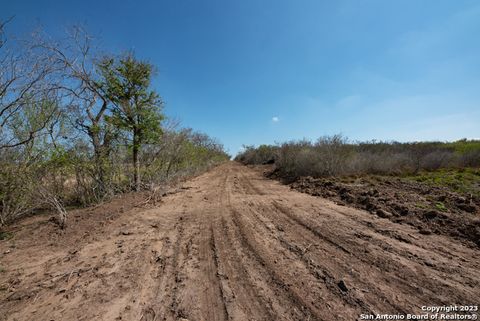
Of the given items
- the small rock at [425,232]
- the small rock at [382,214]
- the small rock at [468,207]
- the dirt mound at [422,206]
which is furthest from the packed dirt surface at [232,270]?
the small rock at [468,207]

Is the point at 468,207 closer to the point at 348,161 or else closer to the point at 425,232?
the point at 425,232

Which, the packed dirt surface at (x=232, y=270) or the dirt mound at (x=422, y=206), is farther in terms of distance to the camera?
the dirt mound at (x=422, y=206)

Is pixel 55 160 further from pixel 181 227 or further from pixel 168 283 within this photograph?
pixel 168 283

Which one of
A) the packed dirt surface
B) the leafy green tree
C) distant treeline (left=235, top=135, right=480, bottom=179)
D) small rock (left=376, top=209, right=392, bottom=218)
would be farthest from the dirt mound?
the leafy green tree

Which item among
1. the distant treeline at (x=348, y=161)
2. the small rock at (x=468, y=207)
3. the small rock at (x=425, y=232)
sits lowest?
the small rock at (x=425, y=232)

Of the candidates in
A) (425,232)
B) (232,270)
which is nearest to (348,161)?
(425,232)

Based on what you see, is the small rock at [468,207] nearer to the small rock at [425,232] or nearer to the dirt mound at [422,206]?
the dirt mound at [422,206]

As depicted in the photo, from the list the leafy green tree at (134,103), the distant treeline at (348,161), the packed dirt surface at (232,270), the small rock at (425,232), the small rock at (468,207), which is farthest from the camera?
the distant treeline at (348,161)

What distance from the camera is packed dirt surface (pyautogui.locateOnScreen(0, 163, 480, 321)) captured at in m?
2.34

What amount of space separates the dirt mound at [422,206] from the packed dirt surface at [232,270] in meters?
0.39

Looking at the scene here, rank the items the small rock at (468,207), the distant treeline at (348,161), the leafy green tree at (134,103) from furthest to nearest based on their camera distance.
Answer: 1. the distant treeline at (348,161)
2. the leafy green tree at (134,103)
3. the small rock at (468,207)

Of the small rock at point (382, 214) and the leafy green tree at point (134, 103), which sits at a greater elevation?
Result: the leafy green tree at point (134, 103)

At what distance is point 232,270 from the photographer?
3.09 metres

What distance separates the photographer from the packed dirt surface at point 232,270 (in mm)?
2336
